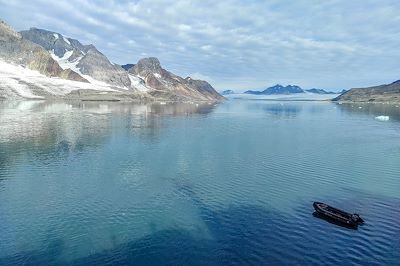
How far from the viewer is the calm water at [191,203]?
34.3 m

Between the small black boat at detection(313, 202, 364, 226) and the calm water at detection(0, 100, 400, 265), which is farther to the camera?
the small black boat at detection(313, 202, 364, 226)

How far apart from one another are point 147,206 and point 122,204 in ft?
10.6

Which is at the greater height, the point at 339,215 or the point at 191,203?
the point at 339,215

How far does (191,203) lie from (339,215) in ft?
59.1

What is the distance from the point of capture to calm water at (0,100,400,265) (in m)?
34.3

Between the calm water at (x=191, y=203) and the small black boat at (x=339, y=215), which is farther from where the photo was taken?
the small black boat at (x=339, y=215)

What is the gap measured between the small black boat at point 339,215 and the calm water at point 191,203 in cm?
111

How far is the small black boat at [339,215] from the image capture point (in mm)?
40625

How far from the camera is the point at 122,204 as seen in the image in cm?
4647

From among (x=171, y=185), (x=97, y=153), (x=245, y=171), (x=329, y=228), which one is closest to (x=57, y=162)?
(x=97, y=153)

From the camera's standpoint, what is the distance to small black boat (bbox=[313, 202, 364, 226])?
40.6m

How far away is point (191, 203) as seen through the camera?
47656 mm

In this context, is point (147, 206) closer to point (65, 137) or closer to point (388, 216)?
point (388, 216)

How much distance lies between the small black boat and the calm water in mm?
1112
